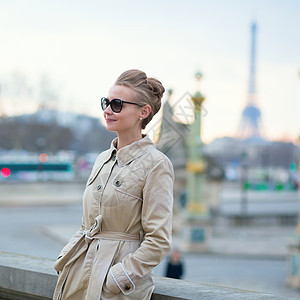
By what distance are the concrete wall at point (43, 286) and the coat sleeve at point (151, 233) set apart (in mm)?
414

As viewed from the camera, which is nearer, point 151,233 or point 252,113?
point 151,233

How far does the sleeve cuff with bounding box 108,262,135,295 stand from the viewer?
2475 millimetres

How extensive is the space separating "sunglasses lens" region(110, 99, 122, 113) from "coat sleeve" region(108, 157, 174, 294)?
1.12 ft

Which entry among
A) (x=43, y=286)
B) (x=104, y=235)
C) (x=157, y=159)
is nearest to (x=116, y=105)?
(x=157, y=159)

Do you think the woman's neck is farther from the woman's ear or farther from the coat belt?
the coat belt

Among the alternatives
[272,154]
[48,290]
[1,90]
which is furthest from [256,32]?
[48,290]

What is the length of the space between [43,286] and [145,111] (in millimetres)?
1277

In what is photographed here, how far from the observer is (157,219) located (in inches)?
100

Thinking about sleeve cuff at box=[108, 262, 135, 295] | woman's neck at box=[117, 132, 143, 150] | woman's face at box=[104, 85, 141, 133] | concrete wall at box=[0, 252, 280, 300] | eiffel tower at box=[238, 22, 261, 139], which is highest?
eiffel tower at box=[238, 22, 261, 139]

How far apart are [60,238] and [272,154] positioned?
282 feet

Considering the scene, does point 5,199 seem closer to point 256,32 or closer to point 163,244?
point 163,244

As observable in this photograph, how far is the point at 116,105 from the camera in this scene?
270 centimetres

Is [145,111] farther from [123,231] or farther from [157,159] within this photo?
[123,231]

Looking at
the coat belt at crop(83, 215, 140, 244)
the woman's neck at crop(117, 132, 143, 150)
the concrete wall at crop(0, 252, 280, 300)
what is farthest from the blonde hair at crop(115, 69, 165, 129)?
the concrete wall at crop(0, 252, 280, 300)
